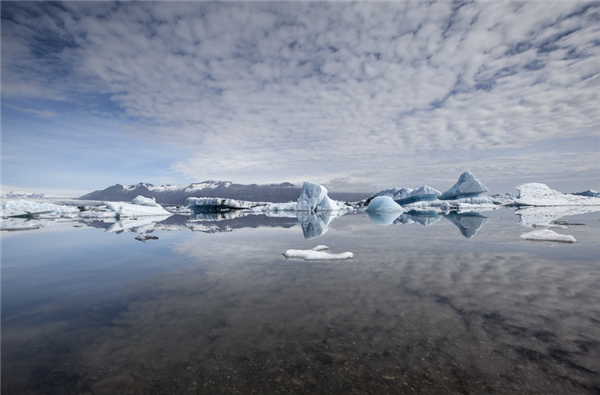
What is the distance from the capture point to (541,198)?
40781 mm

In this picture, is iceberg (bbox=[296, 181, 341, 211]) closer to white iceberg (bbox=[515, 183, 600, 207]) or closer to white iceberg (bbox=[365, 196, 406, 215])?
white iceberg (bbox=[365, 196, 406, 215])

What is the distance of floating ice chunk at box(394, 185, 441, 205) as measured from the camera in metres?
37.1

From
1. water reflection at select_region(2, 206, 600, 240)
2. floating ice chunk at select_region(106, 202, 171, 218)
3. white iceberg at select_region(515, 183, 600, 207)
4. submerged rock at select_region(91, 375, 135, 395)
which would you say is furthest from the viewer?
white iceberg at select_region(515, 183, 600, 207)

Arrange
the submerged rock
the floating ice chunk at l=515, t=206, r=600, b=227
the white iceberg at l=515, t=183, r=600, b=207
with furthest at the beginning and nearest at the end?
the white iceberg at l=515, t=183, r=600, b=207 < the floating ice chunk at l=515, t=206, r=600, b=227 < the submerged rock

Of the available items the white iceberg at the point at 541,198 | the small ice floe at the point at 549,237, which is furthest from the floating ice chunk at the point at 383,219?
the white iceberg at the point at 541,198

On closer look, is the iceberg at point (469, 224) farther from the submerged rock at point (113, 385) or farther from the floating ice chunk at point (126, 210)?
the floating ice chunk at point (126, 210)

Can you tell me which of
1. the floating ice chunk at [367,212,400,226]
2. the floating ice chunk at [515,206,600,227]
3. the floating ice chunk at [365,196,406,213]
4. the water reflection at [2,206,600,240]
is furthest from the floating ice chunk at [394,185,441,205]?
the water reflection at [2,206,600,240]

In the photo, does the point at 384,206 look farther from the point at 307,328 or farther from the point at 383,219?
the point at 307,328

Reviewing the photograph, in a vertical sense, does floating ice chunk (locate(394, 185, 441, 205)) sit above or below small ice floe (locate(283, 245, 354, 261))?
above

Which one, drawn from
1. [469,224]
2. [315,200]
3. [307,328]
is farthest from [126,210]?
[469,224]

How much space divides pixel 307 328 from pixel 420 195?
3936cm

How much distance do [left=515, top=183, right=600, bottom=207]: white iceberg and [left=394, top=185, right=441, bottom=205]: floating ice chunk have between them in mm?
14286

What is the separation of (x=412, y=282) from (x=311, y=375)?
3007 mm

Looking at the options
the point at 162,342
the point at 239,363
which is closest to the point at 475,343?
the point at 239,363
